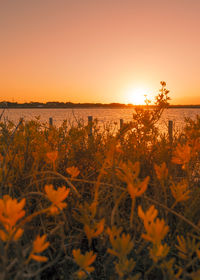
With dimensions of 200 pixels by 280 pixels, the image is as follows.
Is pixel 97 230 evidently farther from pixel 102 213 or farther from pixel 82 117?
pixel 82 117

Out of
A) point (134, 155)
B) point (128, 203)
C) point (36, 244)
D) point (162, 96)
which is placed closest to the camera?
point (36, 244)

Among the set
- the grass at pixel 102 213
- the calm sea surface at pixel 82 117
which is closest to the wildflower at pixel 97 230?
the grass at pixel 102 213

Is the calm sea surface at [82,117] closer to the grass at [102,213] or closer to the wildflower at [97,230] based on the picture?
the grass at [102,213]

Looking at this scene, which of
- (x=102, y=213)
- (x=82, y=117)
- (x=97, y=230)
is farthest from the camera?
(x=82, y=117)

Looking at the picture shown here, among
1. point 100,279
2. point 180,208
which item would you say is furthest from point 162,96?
point 100,279

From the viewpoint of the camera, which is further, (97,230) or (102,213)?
(102,213)

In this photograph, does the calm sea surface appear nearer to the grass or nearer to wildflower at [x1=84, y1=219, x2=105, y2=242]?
the grass

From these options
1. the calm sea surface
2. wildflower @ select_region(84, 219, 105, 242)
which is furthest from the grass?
the calm sea surface

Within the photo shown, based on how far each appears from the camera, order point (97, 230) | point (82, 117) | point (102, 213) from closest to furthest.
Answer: point (97, 230) < point (102, 213) < point (82, 117)

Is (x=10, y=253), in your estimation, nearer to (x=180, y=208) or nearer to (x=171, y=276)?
(x=171, y=276)

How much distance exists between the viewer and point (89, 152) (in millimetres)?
2045

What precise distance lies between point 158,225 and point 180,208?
82cm

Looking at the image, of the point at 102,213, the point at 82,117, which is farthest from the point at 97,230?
the point at 82,117

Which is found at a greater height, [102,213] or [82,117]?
[82,117]
